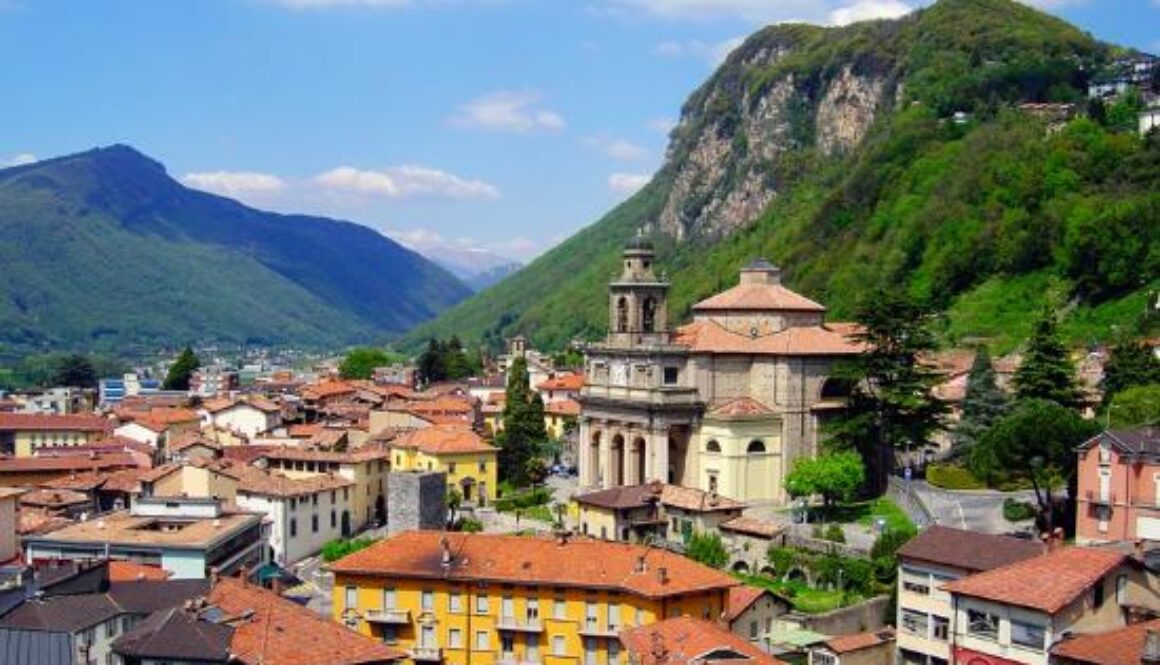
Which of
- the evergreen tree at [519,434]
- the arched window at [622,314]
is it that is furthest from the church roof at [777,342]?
the evergreen tree at [519,434]

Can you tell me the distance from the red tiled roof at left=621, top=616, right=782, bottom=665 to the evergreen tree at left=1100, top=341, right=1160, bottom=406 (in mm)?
32529

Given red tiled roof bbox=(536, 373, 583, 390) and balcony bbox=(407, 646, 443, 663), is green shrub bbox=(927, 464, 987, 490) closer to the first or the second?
balcony bbox=(407, 646, 443, 663)

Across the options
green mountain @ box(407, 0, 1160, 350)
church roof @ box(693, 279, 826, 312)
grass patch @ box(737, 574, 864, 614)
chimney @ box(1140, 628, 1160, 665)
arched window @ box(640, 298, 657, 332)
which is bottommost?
grass patch @ box(737, 574, 864, 614)

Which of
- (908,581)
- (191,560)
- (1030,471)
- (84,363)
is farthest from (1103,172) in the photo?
(84,363)

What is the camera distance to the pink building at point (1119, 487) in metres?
48.5

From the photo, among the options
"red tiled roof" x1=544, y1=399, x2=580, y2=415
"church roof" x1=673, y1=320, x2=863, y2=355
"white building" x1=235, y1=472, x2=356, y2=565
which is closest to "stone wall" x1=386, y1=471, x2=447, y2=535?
"white building" x1=235, y1=472, x2=356, y2=565

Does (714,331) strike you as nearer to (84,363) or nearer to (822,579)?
(822,579)

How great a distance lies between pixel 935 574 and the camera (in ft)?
147

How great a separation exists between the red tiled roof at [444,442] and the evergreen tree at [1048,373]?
29302 mm

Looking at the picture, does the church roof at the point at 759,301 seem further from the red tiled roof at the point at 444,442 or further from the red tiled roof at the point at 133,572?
the red tiled roof at the point at 133,572

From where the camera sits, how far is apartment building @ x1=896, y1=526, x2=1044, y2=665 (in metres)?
43.8

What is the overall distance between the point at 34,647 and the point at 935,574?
28.0 metres

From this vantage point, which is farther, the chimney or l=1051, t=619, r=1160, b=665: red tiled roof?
l=1051, t=619, r=1160, b=665: red tiled roof

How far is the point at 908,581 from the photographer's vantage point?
1804 inches
